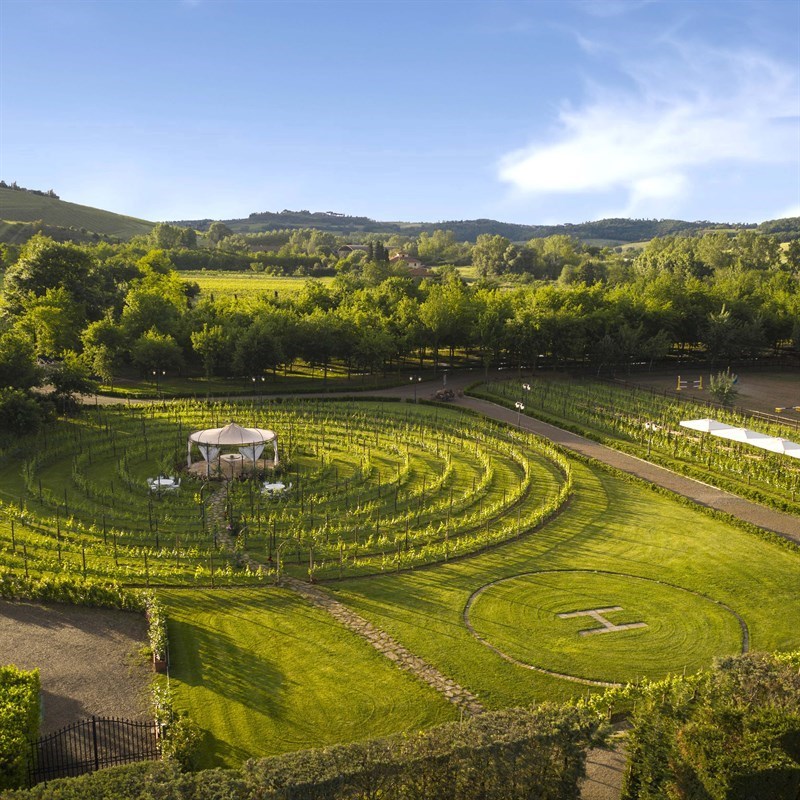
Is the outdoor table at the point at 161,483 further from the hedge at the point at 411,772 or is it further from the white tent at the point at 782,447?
the white tent at the point at 782,447

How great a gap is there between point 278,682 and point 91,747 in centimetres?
615

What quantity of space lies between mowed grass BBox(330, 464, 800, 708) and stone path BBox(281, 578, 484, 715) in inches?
15.2

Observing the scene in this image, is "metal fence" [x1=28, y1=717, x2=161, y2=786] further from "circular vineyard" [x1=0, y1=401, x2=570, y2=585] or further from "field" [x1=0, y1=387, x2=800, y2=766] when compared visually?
"circular vineyard" [x1=0, y1=401, x2=570, y2=585]

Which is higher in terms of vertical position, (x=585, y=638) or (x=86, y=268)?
(x=86, y=268)

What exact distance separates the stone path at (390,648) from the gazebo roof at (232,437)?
15.9 m

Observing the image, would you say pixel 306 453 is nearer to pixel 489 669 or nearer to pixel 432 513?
pixel 432 513

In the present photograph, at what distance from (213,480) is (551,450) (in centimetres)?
2565

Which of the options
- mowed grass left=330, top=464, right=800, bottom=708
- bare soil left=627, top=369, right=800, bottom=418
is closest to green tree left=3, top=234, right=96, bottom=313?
mowed grass left=330, top=464, right=800, bottom=708

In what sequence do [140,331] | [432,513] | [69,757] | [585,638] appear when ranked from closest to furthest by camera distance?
[69,757], [585,638], [432,513], [140,331]

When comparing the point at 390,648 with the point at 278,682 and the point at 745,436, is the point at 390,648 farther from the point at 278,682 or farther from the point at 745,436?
the point at 745,436

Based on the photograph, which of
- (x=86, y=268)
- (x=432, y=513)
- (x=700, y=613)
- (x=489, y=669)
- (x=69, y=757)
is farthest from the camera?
(x=86, y=268)

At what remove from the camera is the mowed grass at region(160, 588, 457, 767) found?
21.2m

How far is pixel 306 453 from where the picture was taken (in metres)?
51.4

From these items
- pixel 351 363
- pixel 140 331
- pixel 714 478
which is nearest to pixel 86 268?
pixel 140 331
